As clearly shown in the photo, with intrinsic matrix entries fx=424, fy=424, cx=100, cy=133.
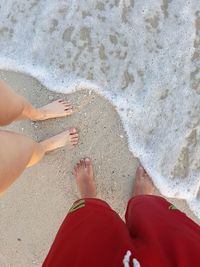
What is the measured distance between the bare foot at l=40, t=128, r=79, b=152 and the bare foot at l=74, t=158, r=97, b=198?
121 millimetres

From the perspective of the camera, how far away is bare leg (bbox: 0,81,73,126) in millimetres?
1499

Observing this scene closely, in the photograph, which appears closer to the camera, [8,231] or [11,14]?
[8,231]

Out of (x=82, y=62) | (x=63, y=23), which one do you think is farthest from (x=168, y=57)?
(x=63, y=23)

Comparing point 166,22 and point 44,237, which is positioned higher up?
point 166,22

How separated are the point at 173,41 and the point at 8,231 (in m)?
1.21

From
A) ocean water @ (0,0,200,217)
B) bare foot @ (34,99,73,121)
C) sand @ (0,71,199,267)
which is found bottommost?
sand @ (0,71,199,267)

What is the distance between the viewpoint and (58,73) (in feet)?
7.00

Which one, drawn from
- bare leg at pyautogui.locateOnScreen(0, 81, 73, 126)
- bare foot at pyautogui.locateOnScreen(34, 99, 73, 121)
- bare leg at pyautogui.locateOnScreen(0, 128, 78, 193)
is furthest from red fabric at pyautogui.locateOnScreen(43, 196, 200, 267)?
bare foot at pyautogui.locateOnScreen(34, 99, 73, 121)

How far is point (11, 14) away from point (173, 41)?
848mm

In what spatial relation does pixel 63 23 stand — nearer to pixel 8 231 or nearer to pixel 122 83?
pixel 122 83

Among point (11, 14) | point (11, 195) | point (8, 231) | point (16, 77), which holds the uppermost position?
point (11, 14)

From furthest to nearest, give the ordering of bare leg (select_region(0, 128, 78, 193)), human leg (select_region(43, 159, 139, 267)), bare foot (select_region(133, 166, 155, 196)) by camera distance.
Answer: bare foot (select_region(133, 166, 155, 196)), bare leg (select_region(0, 128, 78, 193)), human leg (select_region(43, 159, 139, 267))

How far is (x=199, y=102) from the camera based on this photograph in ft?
6.61

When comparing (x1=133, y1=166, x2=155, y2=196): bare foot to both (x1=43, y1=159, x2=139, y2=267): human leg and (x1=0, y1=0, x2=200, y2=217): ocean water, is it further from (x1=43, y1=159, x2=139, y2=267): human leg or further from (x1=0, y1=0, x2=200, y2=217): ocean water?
(x1=43, y1=159, x2=139, y2=267): human leg
